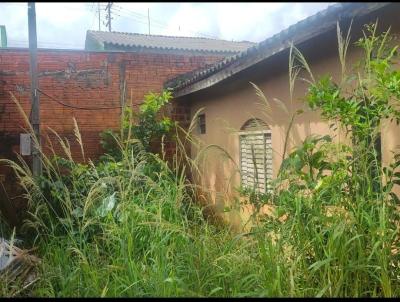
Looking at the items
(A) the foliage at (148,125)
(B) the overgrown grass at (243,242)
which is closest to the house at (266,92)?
(B) the overgrown grass at (243,242)

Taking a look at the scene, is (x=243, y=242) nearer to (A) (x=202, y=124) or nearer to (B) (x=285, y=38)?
(B) (x=285, y=38)

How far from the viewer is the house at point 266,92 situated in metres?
3.31

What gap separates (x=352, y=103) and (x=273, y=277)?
3.79ft

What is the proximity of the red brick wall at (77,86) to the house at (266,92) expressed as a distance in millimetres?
683

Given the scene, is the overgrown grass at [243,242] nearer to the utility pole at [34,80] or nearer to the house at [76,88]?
the utility pole at [34,80]

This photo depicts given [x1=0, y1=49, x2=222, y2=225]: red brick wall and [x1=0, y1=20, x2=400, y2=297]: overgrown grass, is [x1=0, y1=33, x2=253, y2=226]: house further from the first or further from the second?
[x1=0, y1=20, x2=400, y2=297]: overgrown grass

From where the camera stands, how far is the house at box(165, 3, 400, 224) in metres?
3.31

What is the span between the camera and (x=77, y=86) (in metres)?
7.75

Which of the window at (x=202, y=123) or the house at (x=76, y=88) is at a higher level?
the house at (x=76, y=88)

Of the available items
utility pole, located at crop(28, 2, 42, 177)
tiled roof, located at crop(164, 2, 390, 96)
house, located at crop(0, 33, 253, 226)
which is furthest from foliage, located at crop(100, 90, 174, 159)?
utility pole, located at crop(28, 2, 42, 177)

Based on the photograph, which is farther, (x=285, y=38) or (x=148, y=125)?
(x=148, y=125)

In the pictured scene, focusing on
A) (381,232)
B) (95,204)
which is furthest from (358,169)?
(95,204)

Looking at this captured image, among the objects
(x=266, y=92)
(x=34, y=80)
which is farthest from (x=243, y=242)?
(x=34, y=80)

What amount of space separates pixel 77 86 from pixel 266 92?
4.04m
